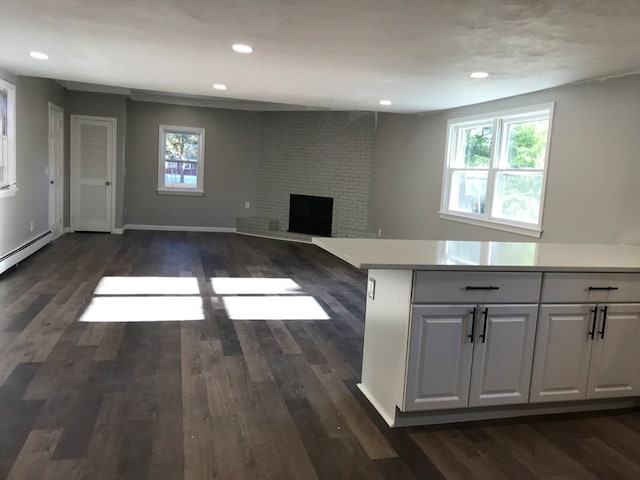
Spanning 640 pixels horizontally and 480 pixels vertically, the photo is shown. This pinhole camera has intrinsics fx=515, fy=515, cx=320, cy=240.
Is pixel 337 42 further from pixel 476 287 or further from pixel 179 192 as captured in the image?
pixel 179 192

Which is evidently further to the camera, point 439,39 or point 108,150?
point 108,150

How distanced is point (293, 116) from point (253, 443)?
26.3 feet

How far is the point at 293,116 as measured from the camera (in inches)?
384

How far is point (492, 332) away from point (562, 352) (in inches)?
18.9

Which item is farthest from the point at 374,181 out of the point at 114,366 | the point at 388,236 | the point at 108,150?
the point at 114,366

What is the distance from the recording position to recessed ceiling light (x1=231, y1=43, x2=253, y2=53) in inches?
152

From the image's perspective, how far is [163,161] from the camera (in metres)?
9.77

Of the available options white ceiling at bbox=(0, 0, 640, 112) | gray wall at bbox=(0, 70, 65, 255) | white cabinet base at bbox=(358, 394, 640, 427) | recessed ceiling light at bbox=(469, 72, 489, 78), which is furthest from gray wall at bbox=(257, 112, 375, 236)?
white cabinet base at bbox=(358, 394, 640, 427)

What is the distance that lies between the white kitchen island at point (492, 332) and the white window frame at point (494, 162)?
7.00 ft

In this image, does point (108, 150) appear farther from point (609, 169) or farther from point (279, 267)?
point (609, 169)

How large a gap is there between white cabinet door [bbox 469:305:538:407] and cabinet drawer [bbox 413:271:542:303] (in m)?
0.06

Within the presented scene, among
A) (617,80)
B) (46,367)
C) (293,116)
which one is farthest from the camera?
(293,116)

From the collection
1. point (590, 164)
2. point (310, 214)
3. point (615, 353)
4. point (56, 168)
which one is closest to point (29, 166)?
point (56, 168)

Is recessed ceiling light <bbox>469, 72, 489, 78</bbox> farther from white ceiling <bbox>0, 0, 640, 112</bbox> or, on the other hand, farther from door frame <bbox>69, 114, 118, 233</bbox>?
door frame <bbox>69, 114, 118, 233</bbox>
